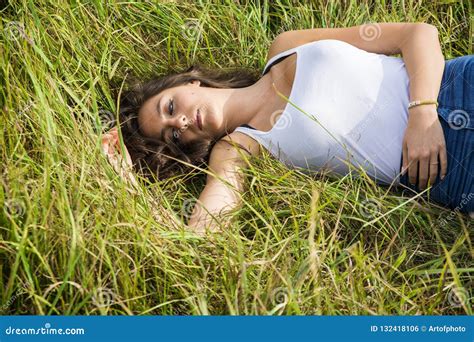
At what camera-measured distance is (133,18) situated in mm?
2768

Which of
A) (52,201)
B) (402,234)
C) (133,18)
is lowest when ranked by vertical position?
(402,234)

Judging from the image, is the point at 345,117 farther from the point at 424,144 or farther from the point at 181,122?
the point at 181,122

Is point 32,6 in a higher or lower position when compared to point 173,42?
higher

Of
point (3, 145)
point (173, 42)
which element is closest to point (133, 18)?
point (173, 42)

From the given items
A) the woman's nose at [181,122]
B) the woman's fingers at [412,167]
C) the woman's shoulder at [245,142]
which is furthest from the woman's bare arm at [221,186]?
the woman's fingers at [412,167]

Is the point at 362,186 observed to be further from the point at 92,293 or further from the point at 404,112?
the point at 92,293

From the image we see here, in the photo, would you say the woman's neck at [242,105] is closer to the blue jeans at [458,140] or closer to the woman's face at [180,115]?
the woman's face at [180,115]

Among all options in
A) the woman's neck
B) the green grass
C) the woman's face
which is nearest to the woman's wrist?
the green grass

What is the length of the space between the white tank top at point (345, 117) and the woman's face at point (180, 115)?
7.7 inches

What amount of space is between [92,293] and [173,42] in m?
1.40

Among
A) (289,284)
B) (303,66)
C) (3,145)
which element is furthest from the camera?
(303,66)

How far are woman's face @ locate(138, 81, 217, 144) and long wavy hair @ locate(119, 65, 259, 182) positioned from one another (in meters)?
0.02

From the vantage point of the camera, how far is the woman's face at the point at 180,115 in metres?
2.35

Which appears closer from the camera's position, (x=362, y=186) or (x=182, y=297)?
(x=182, y=297)
